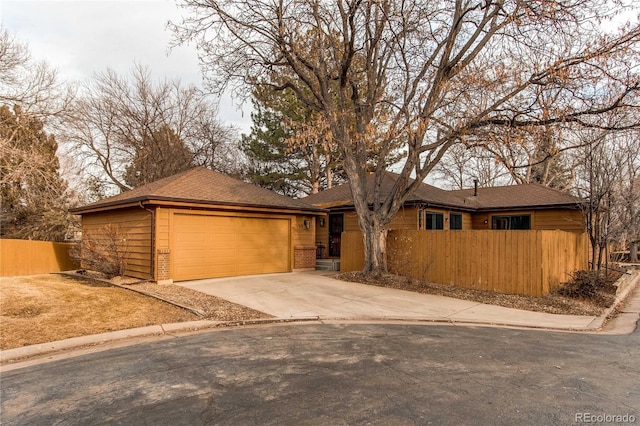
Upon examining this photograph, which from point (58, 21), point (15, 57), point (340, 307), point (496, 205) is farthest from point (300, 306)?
point (15, 57)

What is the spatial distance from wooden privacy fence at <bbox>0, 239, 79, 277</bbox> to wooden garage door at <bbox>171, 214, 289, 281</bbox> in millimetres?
10030

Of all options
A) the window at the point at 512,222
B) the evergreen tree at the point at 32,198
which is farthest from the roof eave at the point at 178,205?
the window at the point at 512,222

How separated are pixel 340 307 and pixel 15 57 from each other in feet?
54.7

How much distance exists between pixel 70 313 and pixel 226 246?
6049 mm

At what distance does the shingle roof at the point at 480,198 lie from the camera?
17.6 meters

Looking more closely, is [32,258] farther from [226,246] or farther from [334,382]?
[334,382]

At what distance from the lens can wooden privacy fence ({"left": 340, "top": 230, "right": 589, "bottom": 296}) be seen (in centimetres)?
1041

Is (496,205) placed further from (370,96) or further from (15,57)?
(15,57)

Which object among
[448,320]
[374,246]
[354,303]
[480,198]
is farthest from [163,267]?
[480,198]

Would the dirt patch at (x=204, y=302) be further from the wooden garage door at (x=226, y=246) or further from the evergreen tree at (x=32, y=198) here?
the evergreen tree at (x=32, y=198)

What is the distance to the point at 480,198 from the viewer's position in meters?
21.5

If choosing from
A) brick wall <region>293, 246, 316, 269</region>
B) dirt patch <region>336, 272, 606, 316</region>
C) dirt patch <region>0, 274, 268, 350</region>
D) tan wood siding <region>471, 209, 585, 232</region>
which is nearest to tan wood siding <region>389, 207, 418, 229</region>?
brick wall <region>293, 246, 316, 269</region>

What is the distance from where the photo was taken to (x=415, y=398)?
3.91 metres

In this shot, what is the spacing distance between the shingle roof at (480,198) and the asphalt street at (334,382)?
10694 mm
